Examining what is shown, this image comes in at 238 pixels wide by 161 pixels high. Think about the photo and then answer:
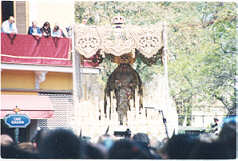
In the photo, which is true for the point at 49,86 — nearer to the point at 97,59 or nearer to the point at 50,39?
the point at 50,39

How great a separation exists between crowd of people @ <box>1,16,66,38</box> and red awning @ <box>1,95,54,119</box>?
188cm

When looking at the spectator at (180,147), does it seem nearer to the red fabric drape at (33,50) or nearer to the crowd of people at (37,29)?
the red fabric drape at (33,50)

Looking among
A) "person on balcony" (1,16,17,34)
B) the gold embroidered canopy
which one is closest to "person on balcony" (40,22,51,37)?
"person on balcony" (1,16,17,34)

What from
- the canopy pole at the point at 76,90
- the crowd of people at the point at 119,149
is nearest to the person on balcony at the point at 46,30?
the canopy pole at the point at 76,90

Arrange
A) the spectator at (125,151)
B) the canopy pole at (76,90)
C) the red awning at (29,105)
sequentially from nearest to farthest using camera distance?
the spectator at (125,151) < the canopy pole at (76,90) < the red awning at (29,105)

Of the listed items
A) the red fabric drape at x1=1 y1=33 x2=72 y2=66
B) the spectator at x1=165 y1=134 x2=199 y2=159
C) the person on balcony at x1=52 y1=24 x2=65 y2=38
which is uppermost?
the person on balcony at x1=52 y1=24 x2=65 y2=38

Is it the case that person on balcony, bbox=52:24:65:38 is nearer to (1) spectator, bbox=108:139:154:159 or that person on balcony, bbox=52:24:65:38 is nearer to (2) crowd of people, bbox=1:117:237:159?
(2) crowd of people, bbox=1:117:237:159

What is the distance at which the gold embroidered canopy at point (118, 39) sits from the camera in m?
13.9

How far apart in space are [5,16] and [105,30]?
561 centimetres

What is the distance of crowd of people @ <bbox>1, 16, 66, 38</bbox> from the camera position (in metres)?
17.3

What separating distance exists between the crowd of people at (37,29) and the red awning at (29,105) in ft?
6.18

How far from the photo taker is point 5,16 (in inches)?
733

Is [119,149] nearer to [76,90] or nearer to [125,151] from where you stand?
[125,151]

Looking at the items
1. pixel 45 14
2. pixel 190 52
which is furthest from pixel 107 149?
pixel 190 52
